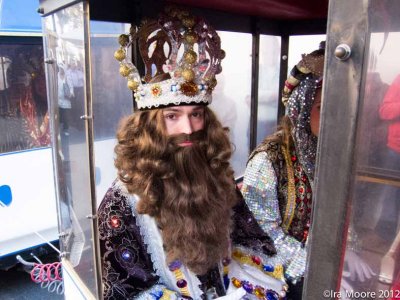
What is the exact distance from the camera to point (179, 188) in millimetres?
1422

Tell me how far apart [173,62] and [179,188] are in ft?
1.62

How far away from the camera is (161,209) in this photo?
1.38m

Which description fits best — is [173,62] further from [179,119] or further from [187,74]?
[179,119]

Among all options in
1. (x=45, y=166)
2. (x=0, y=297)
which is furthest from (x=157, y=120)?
(x=0, y=297)

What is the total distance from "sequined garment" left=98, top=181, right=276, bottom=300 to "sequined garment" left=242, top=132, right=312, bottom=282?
415 mm

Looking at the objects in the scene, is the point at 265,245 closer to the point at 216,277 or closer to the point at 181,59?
the point at 216,277

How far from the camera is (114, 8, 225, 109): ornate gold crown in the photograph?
141 centimetres

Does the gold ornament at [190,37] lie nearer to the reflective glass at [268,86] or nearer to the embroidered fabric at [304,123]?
the embroidered fabric at [304,123]

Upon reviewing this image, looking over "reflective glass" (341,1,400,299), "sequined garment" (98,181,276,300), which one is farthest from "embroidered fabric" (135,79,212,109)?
"reflective glass" (341,1,400,299)

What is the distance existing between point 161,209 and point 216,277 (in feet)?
1.16

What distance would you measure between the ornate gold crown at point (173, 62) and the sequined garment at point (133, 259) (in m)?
0.39

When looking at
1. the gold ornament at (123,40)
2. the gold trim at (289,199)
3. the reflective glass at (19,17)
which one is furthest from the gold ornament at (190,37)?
the reflective glass at (19,17)

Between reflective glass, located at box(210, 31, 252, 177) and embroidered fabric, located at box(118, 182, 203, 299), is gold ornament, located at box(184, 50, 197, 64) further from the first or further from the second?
reflective glass, located at box(210, 31, 252, 177)

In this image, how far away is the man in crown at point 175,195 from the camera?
133cm
